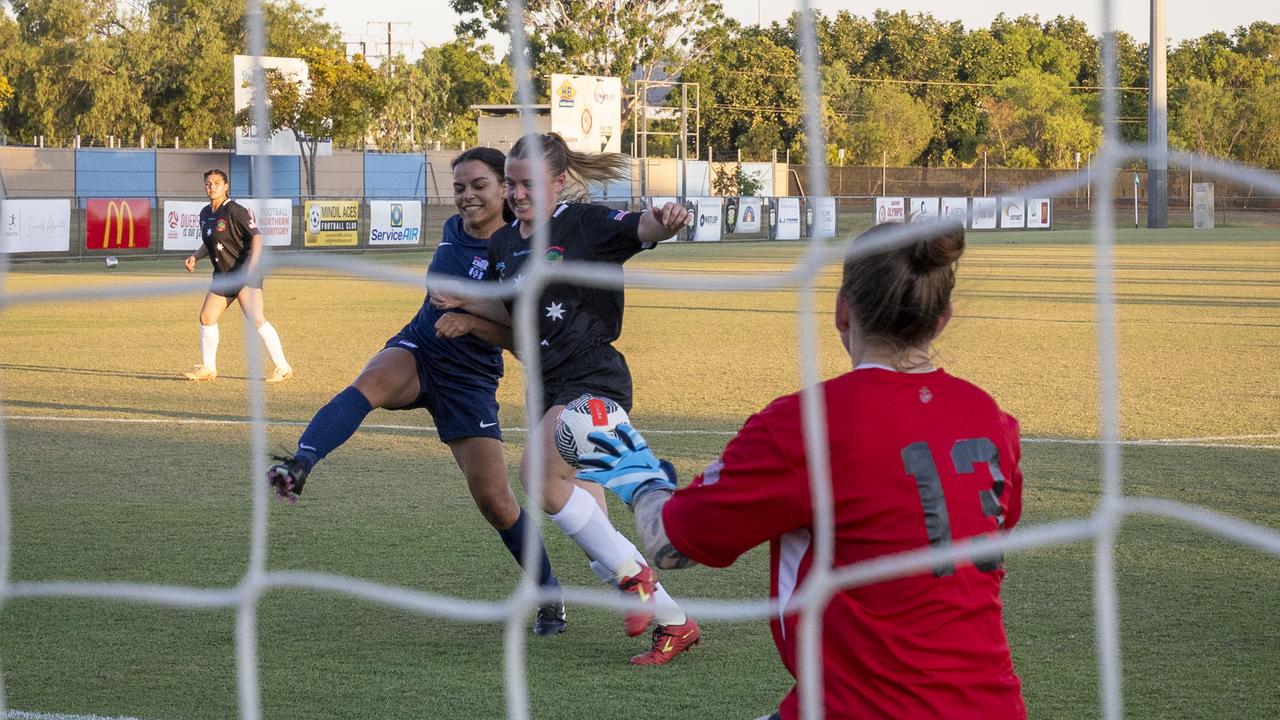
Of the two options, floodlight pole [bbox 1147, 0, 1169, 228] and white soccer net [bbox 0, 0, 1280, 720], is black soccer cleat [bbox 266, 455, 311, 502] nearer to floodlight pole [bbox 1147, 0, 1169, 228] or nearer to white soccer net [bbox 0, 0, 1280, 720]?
white soccer net [bbox 0, 0, 1280, 720]

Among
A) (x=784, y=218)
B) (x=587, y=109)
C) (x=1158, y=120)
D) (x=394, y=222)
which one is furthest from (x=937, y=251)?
(x=587, y=109)

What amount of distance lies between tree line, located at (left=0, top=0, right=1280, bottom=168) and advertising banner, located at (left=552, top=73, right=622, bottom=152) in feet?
3.19

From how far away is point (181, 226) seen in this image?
2442cm

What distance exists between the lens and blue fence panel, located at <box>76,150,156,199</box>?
147ft

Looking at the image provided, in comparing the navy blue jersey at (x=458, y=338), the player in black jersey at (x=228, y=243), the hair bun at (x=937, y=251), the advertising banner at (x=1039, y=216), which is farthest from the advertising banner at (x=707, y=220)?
the hair bun at (x=937, y=251)

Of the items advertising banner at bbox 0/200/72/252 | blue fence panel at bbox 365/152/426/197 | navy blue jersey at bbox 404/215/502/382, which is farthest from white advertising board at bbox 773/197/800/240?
navy blue jersey at bbox 404/215/502/382

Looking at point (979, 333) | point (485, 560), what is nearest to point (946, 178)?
point (979, 333)

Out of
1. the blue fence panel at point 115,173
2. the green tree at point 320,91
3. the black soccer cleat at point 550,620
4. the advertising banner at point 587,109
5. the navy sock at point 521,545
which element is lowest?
the black soccer cleat at point 550,620

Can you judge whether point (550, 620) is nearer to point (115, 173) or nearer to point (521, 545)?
point (521, 545)

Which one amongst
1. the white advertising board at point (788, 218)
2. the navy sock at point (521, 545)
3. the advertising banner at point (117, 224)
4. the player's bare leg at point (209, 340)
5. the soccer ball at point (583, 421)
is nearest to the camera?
the soccer ball at point (583, 421)

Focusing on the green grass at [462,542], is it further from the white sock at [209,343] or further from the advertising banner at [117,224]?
the advertising banner at [117,224]

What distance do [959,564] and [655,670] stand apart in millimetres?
2009

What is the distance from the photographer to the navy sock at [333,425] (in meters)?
4.52

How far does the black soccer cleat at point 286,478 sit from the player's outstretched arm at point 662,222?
49.4 inches
